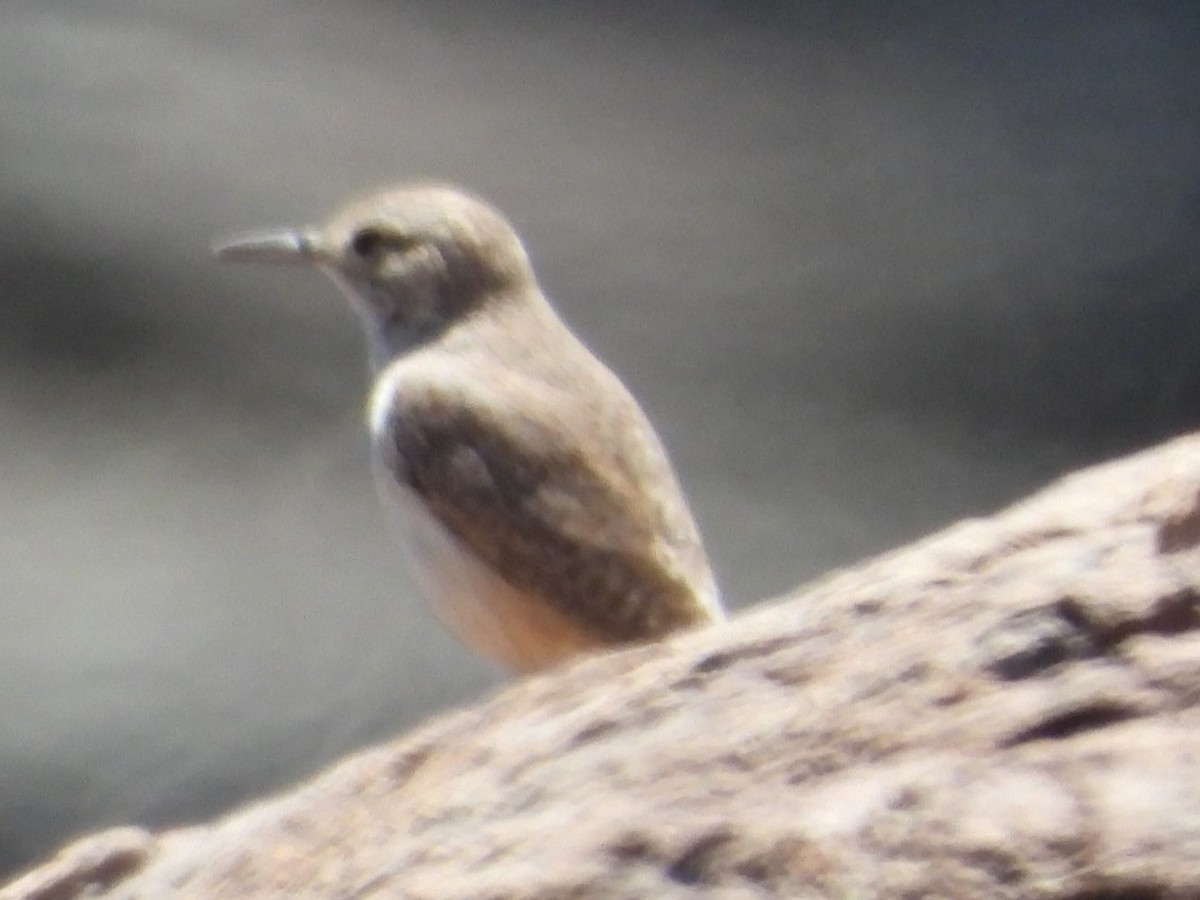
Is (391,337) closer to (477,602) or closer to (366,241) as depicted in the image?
(366,241)

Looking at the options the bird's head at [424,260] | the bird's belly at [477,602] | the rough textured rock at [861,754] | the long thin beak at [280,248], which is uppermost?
the long thin beak at [280,248]

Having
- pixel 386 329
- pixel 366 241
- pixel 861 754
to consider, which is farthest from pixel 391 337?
pixel 861 754

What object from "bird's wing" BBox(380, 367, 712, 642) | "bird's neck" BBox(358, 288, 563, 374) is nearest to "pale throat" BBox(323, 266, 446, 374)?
"bird's neck" BBox(358, 288, 563, 374)

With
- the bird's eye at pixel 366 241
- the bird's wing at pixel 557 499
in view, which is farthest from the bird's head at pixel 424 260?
the bird's wing at pixel 557 499

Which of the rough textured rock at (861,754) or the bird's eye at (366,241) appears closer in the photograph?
the rough textured rock at (861,754)

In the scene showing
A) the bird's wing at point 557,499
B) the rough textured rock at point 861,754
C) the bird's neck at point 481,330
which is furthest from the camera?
the bird's neck at point 481,330

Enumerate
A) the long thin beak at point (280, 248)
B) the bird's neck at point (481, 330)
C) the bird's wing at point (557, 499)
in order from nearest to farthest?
the bird's wing at point (557, 499) → the bird's neck at point (481, 330) → the long thin beak at point (280, 248)

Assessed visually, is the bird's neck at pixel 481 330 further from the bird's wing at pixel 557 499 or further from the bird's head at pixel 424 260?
the bird's wing at pixel 557 499
